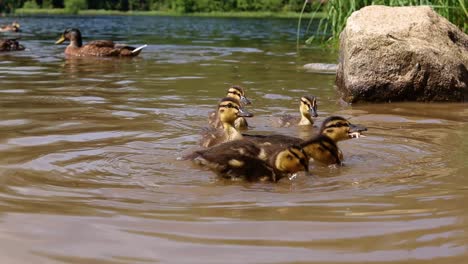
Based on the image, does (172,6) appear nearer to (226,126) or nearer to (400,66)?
(400,66)

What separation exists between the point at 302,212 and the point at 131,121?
3377 millimetres

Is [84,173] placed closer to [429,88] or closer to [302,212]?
[302,212]

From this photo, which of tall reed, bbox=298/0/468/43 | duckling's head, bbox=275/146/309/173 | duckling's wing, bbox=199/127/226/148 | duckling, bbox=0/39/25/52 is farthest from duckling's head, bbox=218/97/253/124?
duckling, bbox=0/39/25/52

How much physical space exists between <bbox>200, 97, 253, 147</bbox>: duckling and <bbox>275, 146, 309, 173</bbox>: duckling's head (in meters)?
0.97

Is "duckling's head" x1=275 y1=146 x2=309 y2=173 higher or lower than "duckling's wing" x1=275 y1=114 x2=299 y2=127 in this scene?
higher

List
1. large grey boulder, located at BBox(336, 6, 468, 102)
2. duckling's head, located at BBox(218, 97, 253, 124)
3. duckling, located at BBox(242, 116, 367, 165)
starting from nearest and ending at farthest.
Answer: duckling, located at BBox(242, 116, 367, 165)
duckling's head, located at BBox(218, 97, 253, 124)
large grey boulder, located at BBox(336, 6, 468, 102)

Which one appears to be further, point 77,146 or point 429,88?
point 429,88

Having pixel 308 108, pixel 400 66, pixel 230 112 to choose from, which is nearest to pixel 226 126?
pixel 230 112

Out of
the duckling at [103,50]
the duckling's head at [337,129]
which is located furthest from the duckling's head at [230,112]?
the duckling at [103,50]

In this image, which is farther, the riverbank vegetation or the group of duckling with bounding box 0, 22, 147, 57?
the riverbank vegetation

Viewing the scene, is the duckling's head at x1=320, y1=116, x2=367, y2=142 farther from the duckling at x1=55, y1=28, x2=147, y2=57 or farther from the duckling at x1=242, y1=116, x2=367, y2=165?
the duckling at x1=55, y1=28, x2=147, y2=57

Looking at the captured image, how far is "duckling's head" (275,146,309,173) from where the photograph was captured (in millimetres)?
4508

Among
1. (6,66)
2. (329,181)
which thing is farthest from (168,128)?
(6,66)

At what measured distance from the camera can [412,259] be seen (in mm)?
2842
